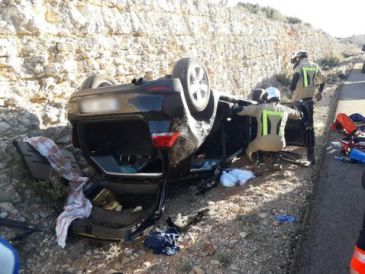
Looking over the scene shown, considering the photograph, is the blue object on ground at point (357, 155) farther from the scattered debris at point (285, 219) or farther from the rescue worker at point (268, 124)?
the scattered debris at point (285, 219)

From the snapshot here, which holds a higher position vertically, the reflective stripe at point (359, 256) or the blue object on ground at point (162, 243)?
the reflective stripe at point (359, 256)

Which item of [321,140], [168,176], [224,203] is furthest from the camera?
[321,140]

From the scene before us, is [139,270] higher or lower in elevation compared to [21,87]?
lower

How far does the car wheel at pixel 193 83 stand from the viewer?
4512 mm

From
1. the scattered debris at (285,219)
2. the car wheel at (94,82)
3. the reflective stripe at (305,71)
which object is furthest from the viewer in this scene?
the reflective stripe at (305,71)

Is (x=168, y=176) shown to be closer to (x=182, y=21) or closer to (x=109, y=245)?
(x=109, y=245)

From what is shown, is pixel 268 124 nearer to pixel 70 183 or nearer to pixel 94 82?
pixel 94 82

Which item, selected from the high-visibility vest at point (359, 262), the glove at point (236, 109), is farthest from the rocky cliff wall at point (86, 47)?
the high-visibility vest at point (359, 262)

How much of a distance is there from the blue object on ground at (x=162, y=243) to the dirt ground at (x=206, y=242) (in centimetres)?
7

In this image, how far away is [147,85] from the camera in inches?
161

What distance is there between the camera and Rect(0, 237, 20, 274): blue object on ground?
302 centimetres

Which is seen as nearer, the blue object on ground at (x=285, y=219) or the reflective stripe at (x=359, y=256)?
the reflective stripe at (x=359, y=256)

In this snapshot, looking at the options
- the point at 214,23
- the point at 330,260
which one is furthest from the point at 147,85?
the point at 214,23

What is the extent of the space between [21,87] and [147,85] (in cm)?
217
